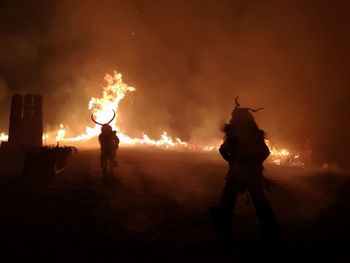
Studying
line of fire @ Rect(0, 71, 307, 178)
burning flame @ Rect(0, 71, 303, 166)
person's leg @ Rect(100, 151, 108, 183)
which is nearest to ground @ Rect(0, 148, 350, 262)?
person's leg @ Rect(100, 151, 108, 183)

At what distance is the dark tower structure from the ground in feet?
18.2

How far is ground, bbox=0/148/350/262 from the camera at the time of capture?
217 inches

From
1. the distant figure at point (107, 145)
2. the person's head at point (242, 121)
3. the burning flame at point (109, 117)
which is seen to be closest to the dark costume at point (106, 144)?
the distant figure at point (107, 145)

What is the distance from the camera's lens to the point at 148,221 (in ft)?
24.4

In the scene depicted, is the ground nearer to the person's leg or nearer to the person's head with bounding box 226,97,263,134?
the person's leg

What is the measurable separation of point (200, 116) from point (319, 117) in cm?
1614

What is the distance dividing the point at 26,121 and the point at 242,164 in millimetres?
15065

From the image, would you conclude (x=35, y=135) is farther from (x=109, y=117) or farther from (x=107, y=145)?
(x=109, y=117)

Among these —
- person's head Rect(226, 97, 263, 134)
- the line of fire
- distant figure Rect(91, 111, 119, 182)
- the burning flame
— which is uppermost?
the burning flame

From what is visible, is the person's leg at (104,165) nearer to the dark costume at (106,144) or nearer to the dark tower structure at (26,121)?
the dark costume at (106,144)

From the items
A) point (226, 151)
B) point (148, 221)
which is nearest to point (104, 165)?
point (148, 221)

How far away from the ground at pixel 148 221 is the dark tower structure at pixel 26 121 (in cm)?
556

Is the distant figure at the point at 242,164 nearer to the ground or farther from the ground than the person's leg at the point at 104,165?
nearer to the ground

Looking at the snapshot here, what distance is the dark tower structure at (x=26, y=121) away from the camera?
18.3 m
